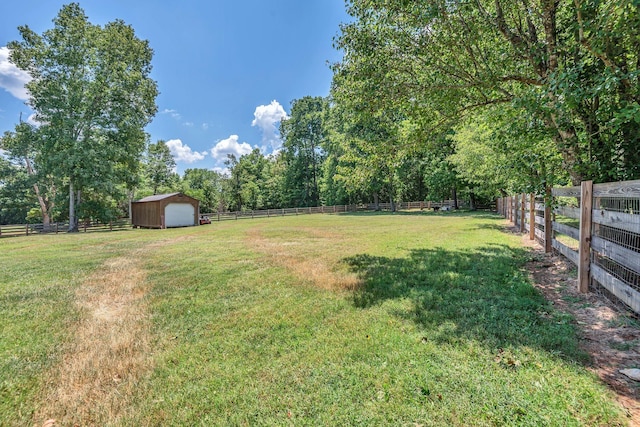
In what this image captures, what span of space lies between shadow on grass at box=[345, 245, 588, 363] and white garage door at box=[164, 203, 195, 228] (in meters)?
19.9

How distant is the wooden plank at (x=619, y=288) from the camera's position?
2817mm

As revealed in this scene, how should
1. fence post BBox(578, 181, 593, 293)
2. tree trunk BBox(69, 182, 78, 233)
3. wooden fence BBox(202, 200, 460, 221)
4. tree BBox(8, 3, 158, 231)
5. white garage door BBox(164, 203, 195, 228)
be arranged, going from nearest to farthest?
fence post BBox(578, 181, 593, 293), tree BBox(8, 3, 158, 231), tree trunk BBox(69, 182, 78, 233), white garage door BBox(164, 203, 195, 228), wooden fence BBox(202, 200, 460, 221)

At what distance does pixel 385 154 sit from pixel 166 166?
4438cm

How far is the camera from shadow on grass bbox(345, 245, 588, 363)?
2883 millimetres

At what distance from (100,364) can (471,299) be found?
14.2 ft

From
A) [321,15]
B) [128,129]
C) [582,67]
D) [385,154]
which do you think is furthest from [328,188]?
[582,67]

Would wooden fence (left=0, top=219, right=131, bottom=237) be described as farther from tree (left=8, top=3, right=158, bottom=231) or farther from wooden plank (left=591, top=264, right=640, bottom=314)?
wooden plank (left=591, top=264, right=640, bottom=314)

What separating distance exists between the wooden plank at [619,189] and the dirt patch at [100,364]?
4.91 meters

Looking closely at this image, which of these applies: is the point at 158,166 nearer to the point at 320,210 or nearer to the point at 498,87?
the point at 320,210

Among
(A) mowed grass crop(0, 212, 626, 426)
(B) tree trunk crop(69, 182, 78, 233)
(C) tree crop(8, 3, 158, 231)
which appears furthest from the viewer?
(B) tree trunk crop(69, 182, 78, 233)

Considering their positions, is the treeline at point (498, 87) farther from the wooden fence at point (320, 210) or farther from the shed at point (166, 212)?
the wooden fence at point (320, 210)

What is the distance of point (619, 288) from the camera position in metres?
3.12

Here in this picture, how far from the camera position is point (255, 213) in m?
34.0

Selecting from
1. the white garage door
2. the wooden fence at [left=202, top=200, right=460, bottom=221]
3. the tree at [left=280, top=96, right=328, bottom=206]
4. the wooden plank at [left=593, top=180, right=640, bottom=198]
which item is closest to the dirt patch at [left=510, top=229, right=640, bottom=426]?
the wooden plank at [left=593, top=180, right=640, bottom=198]
